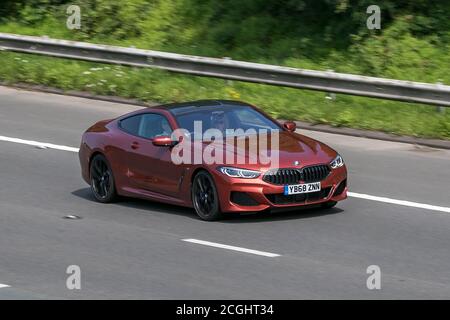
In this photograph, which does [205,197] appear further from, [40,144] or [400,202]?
[40,144]

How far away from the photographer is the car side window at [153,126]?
52.0ft

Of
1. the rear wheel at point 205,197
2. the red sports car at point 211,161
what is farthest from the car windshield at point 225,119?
the rear wheel at point 205,197

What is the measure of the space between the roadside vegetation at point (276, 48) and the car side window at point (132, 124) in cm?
528

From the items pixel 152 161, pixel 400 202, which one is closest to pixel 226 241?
pixel 152 161

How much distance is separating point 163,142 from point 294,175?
5.87 ft

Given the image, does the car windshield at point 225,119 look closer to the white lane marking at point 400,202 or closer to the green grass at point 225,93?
the white lane marking at point 400,202

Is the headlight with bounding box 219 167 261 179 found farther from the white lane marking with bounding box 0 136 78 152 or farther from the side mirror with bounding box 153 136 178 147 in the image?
the white lane marking with bounding box 0 136 78 152

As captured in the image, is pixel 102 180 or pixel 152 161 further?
pixel 102 180

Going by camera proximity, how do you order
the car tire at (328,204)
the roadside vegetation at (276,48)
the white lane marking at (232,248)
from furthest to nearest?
the roadside vegetation at (276,48) < the car tire at (328,204) < the white lane marking at (232,248)

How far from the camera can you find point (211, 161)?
1477 centimetres

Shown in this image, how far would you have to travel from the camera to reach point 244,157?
14.7 metres

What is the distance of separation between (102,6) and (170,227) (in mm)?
13764

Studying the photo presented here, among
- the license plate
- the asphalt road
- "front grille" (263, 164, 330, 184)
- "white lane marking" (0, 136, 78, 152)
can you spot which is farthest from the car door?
"white lane marking" (0, 136, 78, 152)
